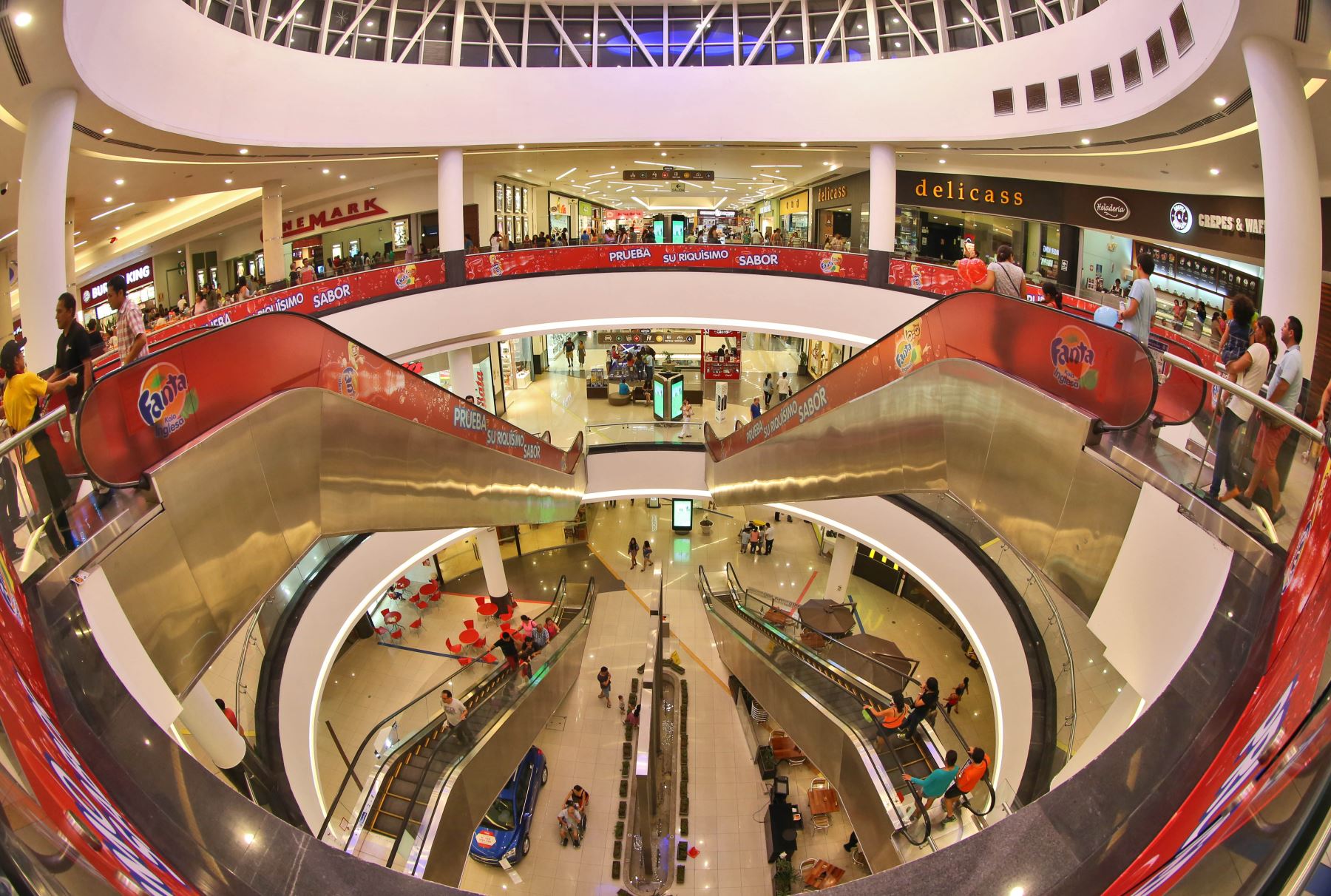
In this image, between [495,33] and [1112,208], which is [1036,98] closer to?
[1112,208]

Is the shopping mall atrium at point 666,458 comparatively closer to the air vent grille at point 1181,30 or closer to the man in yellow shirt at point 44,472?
the man in yellow shirt at point 44,472

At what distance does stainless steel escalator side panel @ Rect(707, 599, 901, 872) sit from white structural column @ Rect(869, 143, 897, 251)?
10.6 m

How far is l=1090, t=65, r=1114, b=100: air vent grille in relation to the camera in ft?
39.6

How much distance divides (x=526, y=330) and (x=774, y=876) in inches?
546

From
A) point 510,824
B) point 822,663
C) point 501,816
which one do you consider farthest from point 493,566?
point 822,663

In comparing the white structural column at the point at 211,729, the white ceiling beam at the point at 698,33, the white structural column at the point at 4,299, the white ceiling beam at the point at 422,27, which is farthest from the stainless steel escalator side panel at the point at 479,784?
the white structural column at the point at 4,299

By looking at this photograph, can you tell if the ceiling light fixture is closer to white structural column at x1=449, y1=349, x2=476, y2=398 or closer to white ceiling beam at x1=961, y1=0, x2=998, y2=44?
white structural column at x1=449, y1=349, x2=476, y2=398

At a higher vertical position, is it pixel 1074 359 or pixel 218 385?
pixel 1074 359

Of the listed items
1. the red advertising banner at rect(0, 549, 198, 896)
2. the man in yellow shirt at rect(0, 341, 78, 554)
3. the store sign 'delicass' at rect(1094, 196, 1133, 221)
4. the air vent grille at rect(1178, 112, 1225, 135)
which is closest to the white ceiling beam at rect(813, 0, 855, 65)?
the store sign 'delicass' at rect(1094, 196, 1133, 221)

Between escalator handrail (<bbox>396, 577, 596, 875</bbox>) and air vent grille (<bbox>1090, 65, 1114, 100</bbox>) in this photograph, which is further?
air vent grille (<bbox>1090, 65, 1114, 100</bbox>)

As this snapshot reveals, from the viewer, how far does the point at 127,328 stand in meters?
5.58

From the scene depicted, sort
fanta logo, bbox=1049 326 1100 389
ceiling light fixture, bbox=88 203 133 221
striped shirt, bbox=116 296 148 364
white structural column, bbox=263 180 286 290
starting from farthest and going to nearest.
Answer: white structural column, bbox=263 180 286 290
ceiling light fixture, bbox=88 203 133 221
striped shirt, bbox=116 296 148 364
fanta logo, bbox=1049 326 1100 389

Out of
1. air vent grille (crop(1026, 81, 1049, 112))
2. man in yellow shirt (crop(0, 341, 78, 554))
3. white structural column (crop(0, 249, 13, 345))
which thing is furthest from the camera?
white structural column (crop(0, 249, 13, 345))

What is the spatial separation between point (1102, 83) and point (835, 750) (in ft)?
38.9
